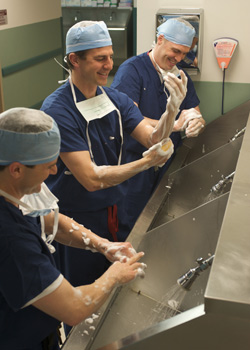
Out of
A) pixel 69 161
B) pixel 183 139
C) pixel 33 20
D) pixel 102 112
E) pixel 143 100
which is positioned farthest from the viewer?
pixel 33 20

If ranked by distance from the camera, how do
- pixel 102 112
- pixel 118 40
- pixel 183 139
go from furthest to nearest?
pixel 118 40
pixel 183 139
pixel 102 112

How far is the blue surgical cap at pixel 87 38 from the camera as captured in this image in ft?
6.03

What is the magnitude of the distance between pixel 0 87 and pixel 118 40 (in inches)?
46.1

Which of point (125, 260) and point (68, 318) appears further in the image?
point (125, 260)

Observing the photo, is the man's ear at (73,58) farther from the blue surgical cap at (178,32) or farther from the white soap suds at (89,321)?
the white soap suds at (89,321)

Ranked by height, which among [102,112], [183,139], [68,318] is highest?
[102,112]

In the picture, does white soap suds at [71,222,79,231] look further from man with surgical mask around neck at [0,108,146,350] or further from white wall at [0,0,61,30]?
white wall at [0,0,61,30]

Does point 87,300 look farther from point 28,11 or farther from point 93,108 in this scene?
point 28,11

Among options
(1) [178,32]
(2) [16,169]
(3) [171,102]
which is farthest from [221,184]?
(2) [16,169]

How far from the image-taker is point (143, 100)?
259 centimetres

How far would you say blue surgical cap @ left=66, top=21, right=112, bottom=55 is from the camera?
1.84 metres

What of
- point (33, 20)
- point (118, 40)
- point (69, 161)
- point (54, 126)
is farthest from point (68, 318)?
point (33, 20)

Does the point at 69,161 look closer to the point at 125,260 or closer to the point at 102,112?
the point at 102,112

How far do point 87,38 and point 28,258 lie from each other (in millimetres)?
1061
